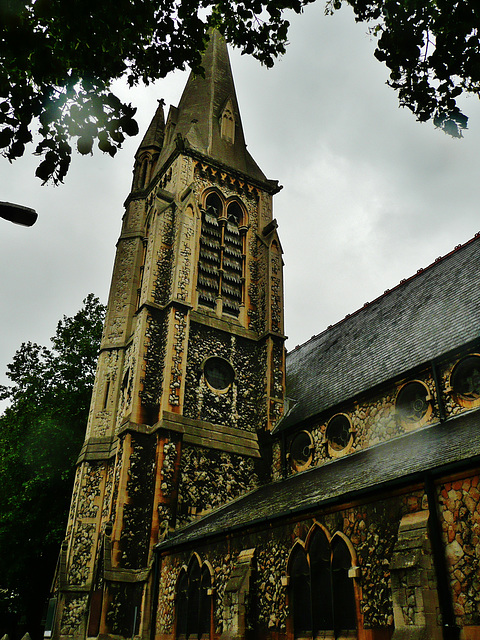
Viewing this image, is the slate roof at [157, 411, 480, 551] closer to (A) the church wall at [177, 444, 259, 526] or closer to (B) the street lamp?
(A) the church wall at [177, 444, 259, 526]

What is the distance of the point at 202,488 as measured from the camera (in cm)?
1484

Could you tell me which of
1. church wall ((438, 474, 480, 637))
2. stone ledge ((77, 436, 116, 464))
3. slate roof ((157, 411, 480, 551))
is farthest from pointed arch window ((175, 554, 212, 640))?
church wall ((438, 474, 480, 637))

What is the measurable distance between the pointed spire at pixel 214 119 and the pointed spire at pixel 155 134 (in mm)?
1058

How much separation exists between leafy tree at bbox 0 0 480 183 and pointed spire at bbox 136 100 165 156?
2061cm

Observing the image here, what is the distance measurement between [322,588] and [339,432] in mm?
5040

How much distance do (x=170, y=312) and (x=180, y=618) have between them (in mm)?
8406

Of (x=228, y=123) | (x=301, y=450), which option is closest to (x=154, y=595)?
A: (x=301, y=450)

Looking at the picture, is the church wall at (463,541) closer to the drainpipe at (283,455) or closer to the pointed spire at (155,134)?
the drainpipe at (283,455)

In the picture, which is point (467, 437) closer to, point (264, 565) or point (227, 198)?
point (264, 565)

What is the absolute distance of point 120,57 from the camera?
4625mm

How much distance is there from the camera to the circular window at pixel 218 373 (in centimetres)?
1692

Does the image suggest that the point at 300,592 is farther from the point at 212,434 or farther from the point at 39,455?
the point at 39,455

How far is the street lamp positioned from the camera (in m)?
4.65

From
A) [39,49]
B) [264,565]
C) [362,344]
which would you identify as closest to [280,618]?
[264,565]
